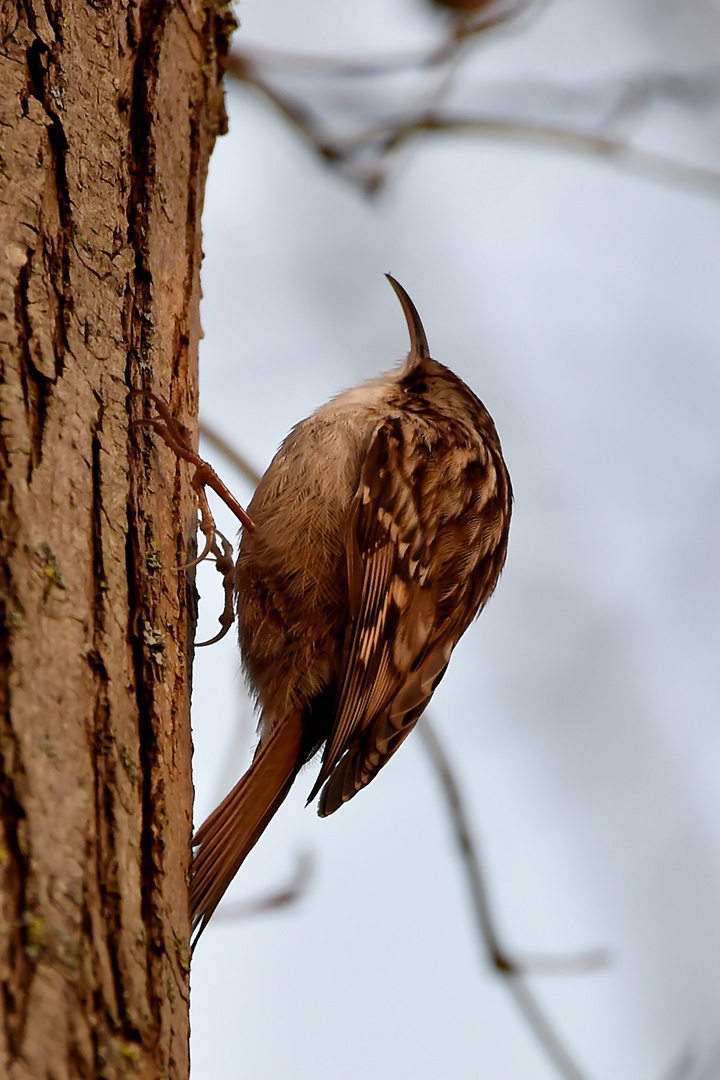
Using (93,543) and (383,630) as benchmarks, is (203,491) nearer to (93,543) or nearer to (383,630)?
(383,630)

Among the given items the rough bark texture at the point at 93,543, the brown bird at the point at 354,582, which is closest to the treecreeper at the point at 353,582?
the brown bird at the point at 354,582

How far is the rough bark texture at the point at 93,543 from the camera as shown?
114cm

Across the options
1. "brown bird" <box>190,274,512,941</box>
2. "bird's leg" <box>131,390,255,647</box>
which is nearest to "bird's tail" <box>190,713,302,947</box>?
"brown bird" <box>190,274,512,941</box>

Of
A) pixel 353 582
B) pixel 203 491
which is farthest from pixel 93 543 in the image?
pixel 353 582

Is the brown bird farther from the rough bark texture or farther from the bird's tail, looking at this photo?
the rough bark texture

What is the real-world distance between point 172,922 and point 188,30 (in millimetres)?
1506

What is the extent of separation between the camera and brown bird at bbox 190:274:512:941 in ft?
8.20

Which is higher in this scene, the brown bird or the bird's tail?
the brown bird

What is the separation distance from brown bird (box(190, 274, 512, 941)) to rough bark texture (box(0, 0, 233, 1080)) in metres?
0.62

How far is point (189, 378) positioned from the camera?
2.03m

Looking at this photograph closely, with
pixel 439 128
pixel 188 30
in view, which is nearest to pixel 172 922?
pixel 188 30

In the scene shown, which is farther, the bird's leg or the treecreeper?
the treecreeper

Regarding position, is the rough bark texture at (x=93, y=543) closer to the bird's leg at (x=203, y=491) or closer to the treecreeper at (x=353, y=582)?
the bird's leg at (x=203, y=491)

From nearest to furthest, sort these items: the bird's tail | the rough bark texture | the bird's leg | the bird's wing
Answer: the rough bark texture → the bird's leg → the bird's tail → the bird's wing
